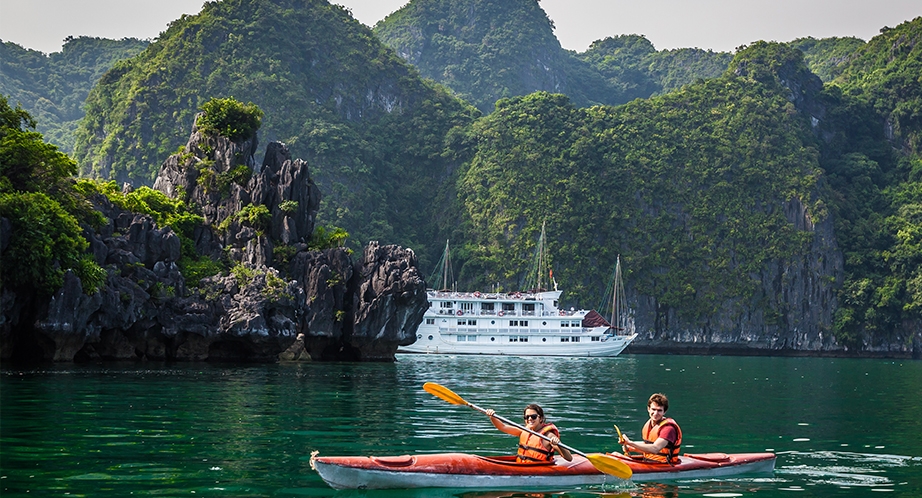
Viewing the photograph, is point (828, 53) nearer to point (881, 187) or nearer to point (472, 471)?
point (881, 187)

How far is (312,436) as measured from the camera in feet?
74.8

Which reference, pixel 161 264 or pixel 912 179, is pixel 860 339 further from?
pixel 161 264

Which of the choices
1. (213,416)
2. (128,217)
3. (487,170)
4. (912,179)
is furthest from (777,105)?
(213,416)

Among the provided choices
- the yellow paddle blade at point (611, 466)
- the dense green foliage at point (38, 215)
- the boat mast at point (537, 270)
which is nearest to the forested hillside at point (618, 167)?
the boat mast at point (537, 270)

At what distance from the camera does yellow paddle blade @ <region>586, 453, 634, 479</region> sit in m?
17.0

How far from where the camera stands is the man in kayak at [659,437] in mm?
17562

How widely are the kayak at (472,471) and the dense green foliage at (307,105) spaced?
366ft

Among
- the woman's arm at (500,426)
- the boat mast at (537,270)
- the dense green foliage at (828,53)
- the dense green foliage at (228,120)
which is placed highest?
the dense green foliage at (828,53)

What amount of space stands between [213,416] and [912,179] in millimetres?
129174

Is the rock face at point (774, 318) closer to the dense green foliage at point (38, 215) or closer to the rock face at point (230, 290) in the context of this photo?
the rock face at point (230, 290)

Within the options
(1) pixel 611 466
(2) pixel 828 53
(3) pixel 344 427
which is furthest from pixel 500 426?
(2) pixel 828 53

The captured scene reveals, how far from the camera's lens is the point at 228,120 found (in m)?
67.0

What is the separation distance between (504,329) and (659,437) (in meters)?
70.0

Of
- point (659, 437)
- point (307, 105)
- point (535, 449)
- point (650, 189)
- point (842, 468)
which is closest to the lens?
point (535, 449)
